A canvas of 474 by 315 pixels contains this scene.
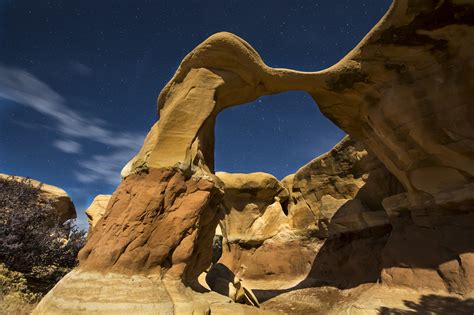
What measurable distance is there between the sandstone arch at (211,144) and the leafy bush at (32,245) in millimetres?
3727

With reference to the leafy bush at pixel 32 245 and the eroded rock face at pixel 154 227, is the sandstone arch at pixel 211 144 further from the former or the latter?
the leafy bush at pixel 32 245

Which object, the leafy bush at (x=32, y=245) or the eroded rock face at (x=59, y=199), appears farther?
the eroded rock face at (x=59, y=199)

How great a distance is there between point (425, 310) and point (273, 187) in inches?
486

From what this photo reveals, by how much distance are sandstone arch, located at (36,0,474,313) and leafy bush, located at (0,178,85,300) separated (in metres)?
3.73

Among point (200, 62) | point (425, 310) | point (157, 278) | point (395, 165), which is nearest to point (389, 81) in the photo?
point (395, 165)

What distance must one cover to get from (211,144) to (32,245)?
6114 mm

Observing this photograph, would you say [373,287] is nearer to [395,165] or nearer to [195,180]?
[395,165]

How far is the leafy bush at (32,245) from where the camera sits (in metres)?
8.82

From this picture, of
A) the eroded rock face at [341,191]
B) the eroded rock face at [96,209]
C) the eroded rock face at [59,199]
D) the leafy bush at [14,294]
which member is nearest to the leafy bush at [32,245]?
the leafy bush at [14,294]

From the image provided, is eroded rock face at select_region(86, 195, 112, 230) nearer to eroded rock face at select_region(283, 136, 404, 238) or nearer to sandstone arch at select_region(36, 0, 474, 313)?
eroded rock face at select_region(283, 136, 404, 238)

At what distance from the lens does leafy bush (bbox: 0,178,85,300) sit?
882 centimetres

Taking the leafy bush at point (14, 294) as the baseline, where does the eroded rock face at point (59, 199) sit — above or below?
above

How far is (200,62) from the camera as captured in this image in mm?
8297

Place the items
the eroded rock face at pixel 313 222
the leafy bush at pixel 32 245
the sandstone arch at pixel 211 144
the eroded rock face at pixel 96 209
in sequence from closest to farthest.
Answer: the sandstone arch at pixel 211 144 → the leafy bush at pixel 32 245 → the eroded rock face at pixel 313 222 → the eroded rock face at pixel 96 209
